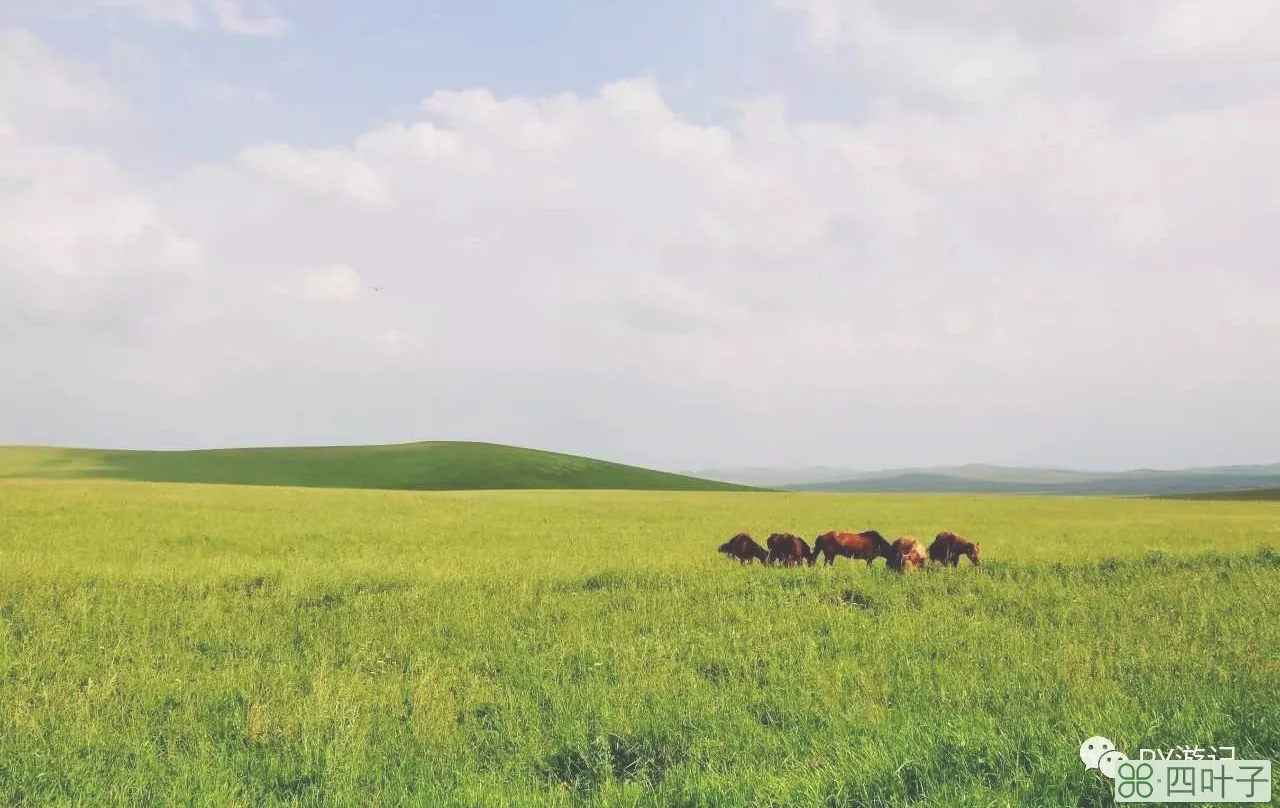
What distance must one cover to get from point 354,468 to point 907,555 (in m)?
112

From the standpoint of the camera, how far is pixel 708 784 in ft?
18.9

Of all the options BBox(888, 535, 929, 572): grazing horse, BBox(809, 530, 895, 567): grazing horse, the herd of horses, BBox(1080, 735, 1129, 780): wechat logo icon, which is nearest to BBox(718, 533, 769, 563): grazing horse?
the herd of horses

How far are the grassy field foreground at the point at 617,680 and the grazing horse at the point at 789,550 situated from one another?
196 centimetres

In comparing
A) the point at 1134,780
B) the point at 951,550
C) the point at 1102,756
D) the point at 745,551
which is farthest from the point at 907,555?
the point at 1134,780

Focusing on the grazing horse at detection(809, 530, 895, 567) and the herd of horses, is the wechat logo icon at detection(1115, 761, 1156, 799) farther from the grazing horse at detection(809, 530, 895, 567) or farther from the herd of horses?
the grazing horse at detection(809, 530, 895, 567)

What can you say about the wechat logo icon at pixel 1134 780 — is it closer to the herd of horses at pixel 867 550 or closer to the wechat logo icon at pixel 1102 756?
the wechat logo icon at pixel 1102 756

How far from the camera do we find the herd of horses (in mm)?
18062

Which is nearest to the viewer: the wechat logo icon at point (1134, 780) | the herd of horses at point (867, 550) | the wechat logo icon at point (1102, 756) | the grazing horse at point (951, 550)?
the wechat logo icon at point (1134, 780)

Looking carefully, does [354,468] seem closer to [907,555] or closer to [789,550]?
[789,550]

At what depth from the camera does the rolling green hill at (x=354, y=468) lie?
10651cm

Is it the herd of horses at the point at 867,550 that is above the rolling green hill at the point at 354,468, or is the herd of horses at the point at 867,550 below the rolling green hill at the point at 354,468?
above

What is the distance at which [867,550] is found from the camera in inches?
759

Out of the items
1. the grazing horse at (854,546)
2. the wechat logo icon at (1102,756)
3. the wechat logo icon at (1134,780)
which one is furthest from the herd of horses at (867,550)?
the wechat logo icon at (1134,780)

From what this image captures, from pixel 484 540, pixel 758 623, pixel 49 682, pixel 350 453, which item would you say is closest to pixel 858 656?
pixel 758 623
